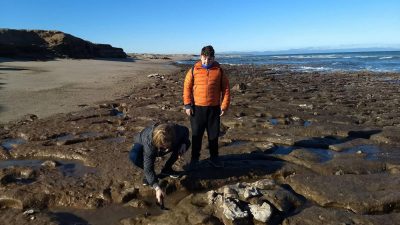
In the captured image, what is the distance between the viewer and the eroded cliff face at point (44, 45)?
41700 millimetres

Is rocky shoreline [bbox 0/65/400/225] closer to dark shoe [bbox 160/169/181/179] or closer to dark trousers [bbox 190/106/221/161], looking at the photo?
dark shoe [bbox 160/169/181/179]

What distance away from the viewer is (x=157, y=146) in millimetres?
4742

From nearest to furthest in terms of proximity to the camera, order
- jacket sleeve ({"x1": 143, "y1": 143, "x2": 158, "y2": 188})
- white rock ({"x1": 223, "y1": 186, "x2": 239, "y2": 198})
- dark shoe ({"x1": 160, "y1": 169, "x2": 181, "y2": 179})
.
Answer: white rock ({"x1": 223, "y1": 186, "x2": 239, "y2": 198}) < jacket sleeve ({"x1": 143, "y1": 143, "x2": 158, "y2": 188}) < dark shoe ({"x1": 160, "y1": 169, "x2": 181, "y2": 179})

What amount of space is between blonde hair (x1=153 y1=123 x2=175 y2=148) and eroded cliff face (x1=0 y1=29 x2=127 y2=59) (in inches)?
1550

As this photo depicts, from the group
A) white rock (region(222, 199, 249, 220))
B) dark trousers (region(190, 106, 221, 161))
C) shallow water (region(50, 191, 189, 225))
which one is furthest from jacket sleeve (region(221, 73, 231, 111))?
white rock (region(222, 199, 249, 220))

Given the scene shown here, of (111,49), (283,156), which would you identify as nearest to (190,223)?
(283,156)

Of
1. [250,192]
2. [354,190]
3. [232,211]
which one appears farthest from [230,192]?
[354,190]

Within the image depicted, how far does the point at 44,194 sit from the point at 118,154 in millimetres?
1772

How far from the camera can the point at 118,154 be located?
6664mm

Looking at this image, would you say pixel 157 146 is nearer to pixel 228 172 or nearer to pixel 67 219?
pixel 67 219

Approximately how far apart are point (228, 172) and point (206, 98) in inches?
44.7

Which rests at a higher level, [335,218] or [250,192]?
[250,192]

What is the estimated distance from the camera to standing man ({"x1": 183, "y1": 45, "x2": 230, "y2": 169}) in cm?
590

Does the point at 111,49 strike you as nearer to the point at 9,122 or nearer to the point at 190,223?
the point at 9,122
